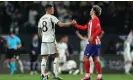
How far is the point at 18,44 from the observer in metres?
26.6

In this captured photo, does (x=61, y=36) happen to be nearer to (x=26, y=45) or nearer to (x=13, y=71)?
(x=26, y=45)

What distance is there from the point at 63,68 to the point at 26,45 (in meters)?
3.15

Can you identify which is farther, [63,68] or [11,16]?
[11,16]

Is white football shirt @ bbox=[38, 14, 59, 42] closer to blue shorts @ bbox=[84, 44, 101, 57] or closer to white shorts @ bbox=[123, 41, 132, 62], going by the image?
blue shorts @ bbox=[84, 44, 101, 57]

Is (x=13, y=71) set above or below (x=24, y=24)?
below

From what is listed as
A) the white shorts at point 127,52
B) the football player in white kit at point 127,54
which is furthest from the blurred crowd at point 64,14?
the white shorts at point 127,52

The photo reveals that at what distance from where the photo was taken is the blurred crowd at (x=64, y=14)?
29.3 m

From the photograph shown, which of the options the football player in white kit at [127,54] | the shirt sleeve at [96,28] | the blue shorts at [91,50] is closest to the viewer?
the shirt sleeve at [96,28]

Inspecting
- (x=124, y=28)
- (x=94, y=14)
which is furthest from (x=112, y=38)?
(x=94, y=14)

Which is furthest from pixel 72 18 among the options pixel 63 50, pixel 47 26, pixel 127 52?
pixel 47 26

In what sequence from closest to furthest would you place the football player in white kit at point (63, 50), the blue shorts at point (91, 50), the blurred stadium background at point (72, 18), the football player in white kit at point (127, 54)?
the blue shorts at point (91, 50), the football player in white kit at point (63, 50), the football player in white kit at point (127, 54), the blurred stadium background at point (72, 18)

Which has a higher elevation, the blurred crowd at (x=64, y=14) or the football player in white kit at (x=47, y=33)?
the blurred crowd at (x=64, y=14)

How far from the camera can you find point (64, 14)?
29.8 m

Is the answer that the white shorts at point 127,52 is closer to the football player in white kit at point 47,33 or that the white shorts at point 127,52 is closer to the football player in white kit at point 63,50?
the football player in white kit at point 63,50
